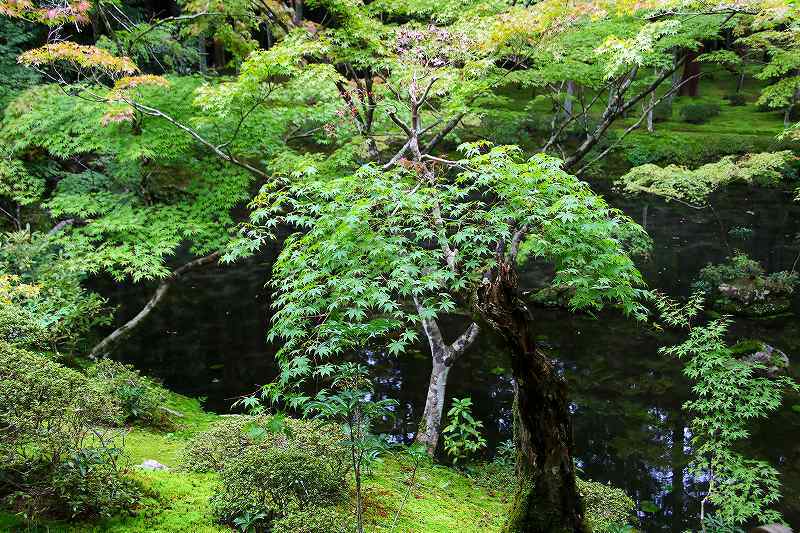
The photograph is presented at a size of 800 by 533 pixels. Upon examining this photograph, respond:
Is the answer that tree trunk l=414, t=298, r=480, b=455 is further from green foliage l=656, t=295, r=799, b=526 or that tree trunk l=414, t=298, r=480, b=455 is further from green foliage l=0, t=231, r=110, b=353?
green foliage l=0, t=231, r=110, b=353

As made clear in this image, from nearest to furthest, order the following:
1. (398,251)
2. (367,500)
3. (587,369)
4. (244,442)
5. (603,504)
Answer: (398,251) < (367,500) < (244,442) < (603,504) < (587,369)

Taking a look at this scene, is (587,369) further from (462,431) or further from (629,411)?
(462,431)

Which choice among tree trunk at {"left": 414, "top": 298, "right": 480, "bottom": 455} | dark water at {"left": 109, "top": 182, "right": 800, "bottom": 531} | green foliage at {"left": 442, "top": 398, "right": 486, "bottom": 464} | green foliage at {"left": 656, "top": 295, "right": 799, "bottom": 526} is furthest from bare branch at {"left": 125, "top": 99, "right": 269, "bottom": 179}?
green foliage at {"left": 656, "top": 295, "right": 799, "bottom": 526}

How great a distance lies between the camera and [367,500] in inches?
217

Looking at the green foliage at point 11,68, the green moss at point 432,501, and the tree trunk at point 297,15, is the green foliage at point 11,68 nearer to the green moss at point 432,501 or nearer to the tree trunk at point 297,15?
the tree trunk at point 297,15

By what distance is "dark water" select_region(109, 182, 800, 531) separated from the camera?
9491 millimetres

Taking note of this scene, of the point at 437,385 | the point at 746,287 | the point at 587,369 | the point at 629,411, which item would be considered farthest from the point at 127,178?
the point at 746,287

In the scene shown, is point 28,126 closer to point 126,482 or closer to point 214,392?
point 214,392

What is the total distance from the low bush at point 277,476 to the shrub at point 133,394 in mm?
2980

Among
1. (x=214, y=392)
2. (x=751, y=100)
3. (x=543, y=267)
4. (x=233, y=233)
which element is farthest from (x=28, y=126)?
(x=751, y=100)

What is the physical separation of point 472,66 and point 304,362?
749 centimetres

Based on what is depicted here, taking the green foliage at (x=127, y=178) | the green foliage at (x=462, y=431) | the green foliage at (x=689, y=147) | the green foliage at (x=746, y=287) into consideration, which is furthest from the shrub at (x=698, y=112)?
the green foliage at (x=127, y=178)

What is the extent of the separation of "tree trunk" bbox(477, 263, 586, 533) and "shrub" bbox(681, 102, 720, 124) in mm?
32847

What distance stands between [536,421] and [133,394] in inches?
259
